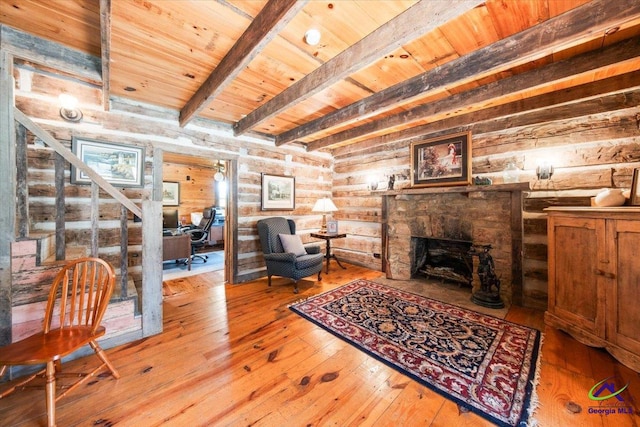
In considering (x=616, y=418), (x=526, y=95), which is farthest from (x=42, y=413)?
(x=526, y=95)

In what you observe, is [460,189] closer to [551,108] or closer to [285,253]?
[551,108]

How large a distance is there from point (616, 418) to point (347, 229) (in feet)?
13.1

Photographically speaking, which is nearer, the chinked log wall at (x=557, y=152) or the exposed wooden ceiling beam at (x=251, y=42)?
the exposed wooden ceiling beam at (x=251, y=42)

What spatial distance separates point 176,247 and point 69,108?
2.63 meters

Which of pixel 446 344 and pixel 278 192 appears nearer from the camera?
pixel 446 344

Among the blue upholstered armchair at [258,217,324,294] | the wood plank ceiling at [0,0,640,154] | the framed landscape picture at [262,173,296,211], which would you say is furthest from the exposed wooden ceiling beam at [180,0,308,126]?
the blue upholstered armchair at [258,217,324,294]

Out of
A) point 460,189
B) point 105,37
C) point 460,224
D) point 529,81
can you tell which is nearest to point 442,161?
point 460,189

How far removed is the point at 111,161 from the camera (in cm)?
284

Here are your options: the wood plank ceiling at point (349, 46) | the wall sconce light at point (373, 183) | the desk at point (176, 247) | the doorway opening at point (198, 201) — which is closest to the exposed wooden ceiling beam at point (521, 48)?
the wood plank ceiling at point (349, 46)

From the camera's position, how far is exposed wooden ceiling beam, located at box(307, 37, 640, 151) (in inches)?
71.9

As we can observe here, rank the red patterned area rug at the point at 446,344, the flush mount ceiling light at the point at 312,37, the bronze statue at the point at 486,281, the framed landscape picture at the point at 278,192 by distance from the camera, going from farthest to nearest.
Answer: the framed landscape picture at the point at 278,192 < the bronze statue at the point at 486,281 < the flush mount ceiling light at the point at 312,37 < the red patterned area rug at the point at 446,344

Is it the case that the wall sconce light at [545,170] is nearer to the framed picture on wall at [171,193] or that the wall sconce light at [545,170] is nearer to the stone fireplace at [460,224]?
the stone fireplace at [460,224]

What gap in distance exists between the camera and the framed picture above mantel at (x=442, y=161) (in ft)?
11.0

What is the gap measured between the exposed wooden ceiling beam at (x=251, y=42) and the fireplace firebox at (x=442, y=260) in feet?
11.3
